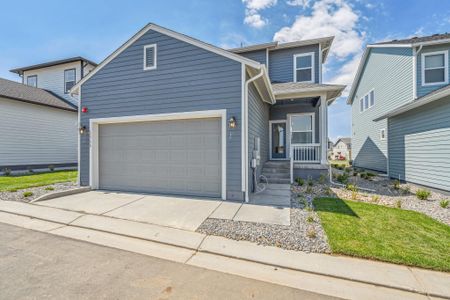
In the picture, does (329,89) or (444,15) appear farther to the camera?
(444,15)

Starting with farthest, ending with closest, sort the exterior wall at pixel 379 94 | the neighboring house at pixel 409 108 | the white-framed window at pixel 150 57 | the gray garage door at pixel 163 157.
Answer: the exterior wall at pixel 379 94
the neighboring house at pixel 409 108
the white-framed window at pixel 150 57
the gray garage door at pixel 163 157

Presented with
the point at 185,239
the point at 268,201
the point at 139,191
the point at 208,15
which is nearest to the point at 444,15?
the point at 208,15

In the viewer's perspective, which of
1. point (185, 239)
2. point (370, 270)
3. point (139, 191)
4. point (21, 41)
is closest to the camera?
point (370, 270)

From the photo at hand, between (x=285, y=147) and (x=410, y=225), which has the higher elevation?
(x=285, y=147)

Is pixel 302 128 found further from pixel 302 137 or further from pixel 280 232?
pixel 280 232

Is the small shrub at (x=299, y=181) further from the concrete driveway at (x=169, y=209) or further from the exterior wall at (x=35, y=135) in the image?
the exterior wall at (x=35, y=135)

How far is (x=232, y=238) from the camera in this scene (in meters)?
3.90

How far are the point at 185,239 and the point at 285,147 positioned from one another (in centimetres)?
876

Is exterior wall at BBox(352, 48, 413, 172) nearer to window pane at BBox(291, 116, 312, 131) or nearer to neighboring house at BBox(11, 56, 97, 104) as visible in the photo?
window pane at BBox(291, 116, 312, 131)

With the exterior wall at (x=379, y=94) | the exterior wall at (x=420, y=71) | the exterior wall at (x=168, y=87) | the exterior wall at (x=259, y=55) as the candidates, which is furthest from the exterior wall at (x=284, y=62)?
the exterior wall at (x=168, y=87)

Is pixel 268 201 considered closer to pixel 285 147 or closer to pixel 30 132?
pixel 285 147

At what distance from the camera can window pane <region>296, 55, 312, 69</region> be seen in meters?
11.4

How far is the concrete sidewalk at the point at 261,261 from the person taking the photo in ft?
8.57

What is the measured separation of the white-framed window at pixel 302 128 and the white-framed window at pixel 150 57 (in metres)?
7.25
